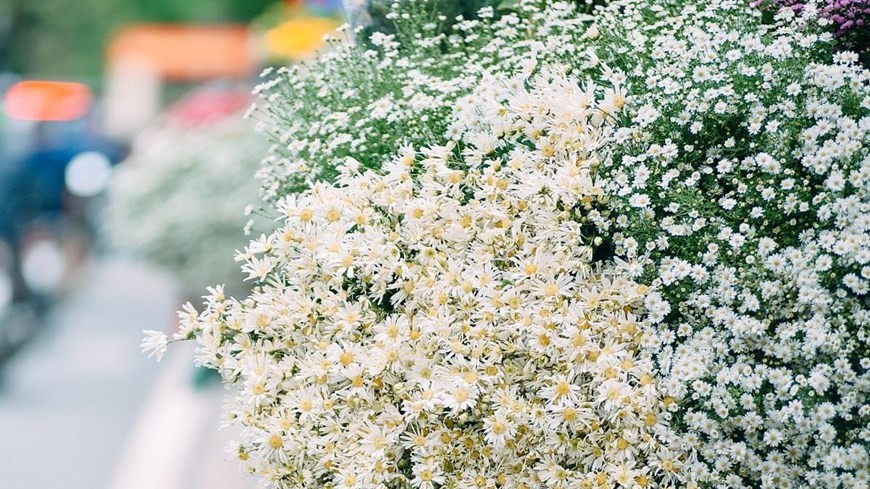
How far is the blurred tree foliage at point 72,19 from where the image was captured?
1218 inches

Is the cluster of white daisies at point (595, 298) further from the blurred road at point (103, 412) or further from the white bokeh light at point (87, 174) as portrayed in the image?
the white bokeh light at point (87, 174)

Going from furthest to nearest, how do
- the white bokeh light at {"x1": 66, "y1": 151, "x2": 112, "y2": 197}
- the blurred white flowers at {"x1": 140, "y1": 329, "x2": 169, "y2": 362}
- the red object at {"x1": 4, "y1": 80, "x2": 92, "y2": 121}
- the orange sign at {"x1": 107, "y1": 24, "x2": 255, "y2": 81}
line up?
the orange sign at {"x1": 107, "y1": 24, "x2": 255, "y2": 81} → the red object at {"x1": 4, "y1": 80, "x2": 92, "y2": 121} → the white bokeh light at {"x1": 66, "y1": 151, "x2": 112, "y2": 197} → the blurred white flowers at {"x1": 140, "y1": 329, "x2": 169, "y2": 362}

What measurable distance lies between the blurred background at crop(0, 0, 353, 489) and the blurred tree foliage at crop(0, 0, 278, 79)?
12.2 metres

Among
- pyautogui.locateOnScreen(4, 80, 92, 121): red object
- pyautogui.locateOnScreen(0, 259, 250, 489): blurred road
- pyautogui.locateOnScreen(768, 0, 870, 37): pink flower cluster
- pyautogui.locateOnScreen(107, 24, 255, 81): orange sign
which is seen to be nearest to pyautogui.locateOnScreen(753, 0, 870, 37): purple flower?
pyautogui.locateOnScreen(768, 0, 870, 37): pink flower cluster

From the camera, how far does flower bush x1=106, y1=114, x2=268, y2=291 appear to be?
6.56 meters

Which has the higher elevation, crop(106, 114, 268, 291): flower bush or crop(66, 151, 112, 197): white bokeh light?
crop(106, 114, 268, 291): flower bush

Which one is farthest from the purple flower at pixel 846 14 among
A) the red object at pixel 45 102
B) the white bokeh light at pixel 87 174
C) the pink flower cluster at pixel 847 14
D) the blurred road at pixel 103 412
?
the red object at pixel 45 102

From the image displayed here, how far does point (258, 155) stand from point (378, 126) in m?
3.87

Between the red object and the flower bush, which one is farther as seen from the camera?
the red object

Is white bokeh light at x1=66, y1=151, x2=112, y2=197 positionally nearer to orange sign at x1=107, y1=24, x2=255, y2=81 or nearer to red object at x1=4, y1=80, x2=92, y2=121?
red object at x1=4, y1=80, x2=92, y2=121

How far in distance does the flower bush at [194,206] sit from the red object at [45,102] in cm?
835

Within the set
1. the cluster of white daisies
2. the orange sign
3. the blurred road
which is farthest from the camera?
the orange sign

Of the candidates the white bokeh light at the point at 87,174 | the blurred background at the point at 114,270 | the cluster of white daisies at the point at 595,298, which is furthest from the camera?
the white bokeh light at the point at 87,174

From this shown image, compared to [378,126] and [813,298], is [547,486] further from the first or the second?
[378,126]
